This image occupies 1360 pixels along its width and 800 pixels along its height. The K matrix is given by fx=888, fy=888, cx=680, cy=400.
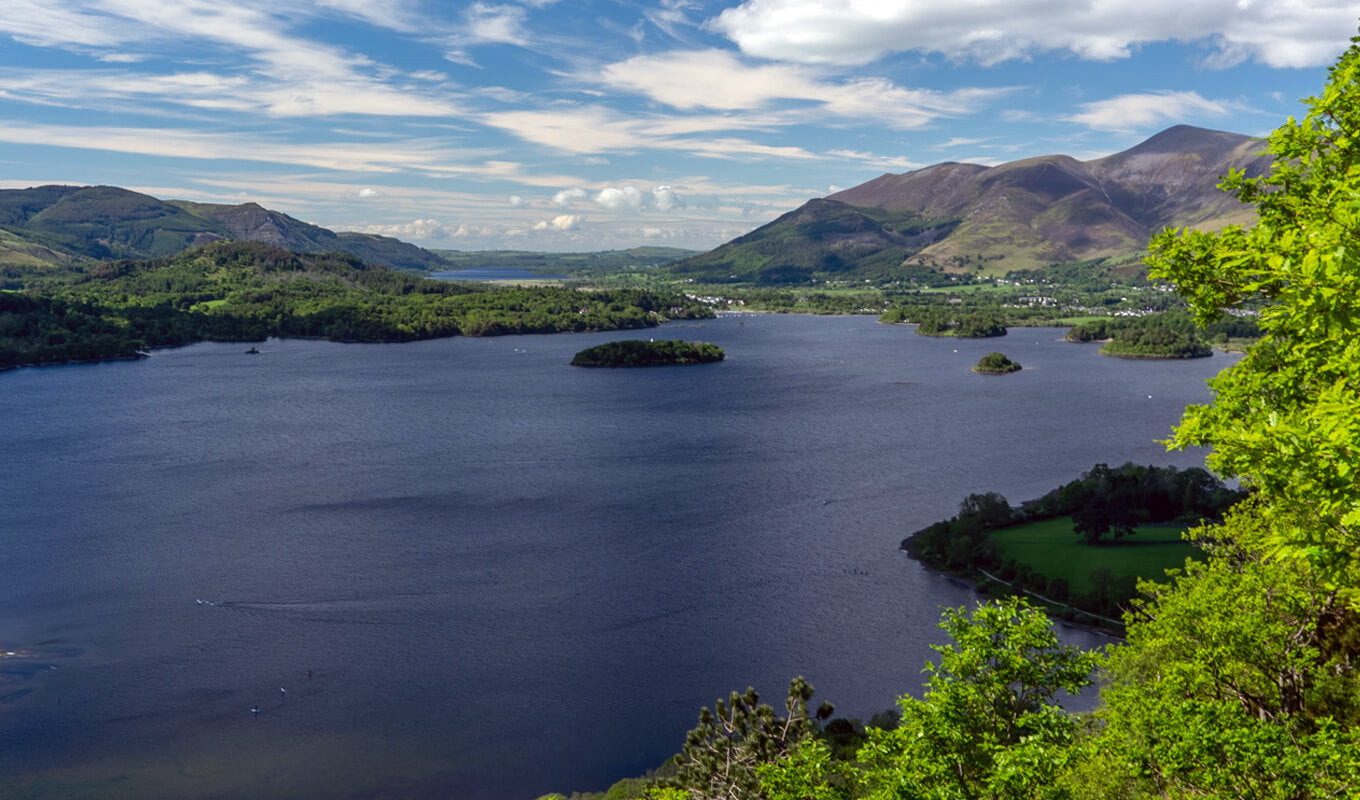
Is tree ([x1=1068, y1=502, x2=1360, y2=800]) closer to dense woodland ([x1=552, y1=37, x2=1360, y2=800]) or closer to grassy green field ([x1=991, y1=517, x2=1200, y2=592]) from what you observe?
dense woodland ([x1=552, y1=37, x2=1360, y2=800])

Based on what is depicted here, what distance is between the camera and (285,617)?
6556cm

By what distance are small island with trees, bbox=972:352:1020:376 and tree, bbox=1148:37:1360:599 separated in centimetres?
17270

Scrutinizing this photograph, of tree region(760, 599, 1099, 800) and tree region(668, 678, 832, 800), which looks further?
tree region(668, 678, 832, 800)

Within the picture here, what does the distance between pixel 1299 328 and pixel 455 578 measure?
66.7 meters

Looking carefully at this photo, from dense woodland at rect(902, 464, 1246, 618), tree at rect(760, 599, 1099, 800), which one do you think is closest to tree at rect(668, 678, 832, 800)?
tree at rect(760, 599, 1099, 800)

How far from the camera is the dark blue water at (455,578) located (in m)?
51.6

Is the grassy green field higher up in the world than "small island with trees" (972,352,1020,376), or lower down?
lower down

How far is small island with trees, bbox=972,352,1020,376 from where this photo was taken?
184750mm

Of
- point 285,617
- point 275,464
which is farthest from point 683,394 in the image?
point 285,617

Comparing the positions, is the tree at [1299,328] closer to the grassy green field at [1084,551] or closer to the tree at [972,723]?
the tree at [972,723]

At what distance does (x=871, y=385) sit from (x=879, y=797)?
156 meters

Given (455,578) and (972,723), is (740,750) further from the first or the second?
(455,578)

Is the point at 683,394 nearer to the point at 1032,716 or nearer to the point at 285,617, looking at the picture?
the point at 285,617

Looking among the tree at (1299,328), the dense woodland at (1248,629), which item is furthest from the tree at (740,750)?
the tree at (1299,328)
